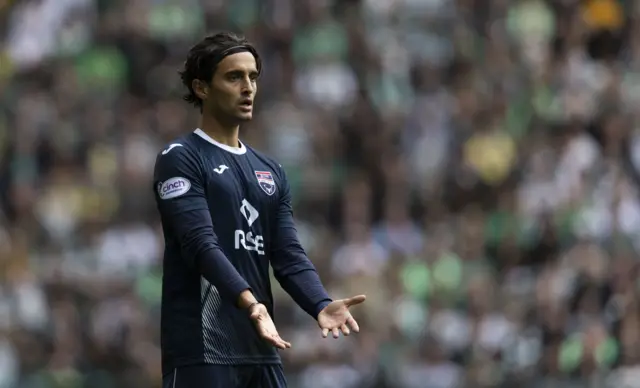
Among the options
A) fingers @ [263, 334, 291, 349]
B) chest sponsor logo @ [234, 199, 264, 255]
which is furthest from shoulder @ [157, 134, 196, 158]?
fingers @ [263, 334, 291, 349]

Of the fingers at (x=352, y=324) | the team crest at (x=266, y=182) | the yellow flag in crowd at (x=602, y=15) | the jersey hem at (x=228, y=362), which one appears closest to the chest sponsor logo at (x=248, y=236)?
the team crest at (x=266, y=182)

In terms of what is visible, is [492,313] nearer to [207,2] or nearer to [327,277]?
[327,277]

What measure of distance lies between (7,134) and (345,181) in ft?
10.9

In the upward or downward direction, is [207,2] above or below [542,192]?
above

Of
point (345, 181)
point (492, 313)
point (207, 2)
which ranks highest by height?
point (207, 2)

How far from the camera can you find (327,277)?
47.4 feet

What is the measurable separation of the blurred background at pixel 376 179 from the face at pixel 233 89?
651 cm

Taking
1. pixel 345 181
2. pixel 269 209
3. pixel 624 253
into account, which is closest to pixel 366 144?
pixel 345 181

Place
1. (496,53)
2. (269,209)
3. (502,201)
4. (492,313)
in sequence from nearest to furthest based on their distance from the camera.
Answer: (269,209) → (492,313) → (502,201) → (496,53)

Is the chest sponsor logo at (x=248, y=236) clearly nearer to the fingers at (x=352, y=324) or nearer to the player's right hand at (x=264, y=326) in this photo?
the player's right hand at (x=264, y=326)

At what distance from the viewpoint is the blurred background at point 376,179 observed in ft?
45.8

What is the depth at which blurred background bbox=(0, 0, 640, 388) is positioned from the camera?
13961mm

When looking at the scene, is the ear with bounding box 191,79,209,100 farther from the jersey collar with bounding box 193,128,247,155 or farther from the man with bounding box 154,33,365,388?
the jersey collar with bounding box 193,128,247,155

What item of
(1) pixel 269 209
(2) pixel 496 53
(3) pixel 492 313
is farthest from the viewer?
(2) pixel 496 53
